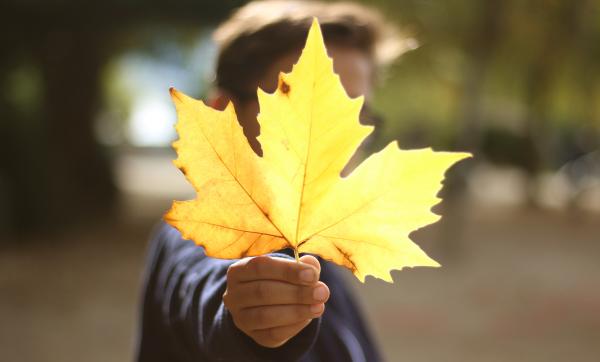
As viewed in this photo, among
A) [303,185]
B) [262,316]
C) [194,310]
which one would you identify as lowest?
[194,310]

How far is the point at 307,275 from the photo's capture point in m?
0.73

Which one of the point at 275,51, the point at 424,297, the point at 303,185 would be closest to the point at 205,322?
the point at 303,185

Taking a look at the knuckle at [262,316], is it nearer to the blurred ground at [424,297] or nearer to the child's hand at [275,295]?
the child's hand at [275,295]

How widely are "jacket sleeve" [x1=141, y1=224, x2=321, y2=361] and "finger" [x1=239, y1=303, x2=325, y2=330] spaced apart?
77 mm

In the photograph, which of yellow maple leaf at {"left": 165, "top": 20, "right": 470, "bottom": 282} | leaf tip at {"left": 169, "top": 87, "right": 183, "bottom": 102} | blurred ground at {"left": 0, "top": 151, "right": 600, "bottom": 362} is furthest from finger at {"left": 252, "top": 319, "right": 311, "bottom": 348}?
blurred ground at {"left": 0, "top": 151, "right": 600, "bottom": 362}

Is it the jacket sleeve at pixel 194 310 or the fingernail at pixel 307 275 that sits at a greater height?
the fingernail at pixel 307 275

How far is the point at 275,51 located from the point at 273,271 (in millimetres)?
877

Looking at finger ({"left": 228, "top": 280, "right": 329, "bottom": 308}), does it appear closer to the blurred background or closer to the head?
the head

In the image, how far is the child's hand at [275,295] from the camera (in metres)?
0.75

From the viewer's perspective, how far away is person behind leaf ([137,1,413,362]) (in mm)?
769

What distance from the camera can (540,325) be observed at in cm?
625

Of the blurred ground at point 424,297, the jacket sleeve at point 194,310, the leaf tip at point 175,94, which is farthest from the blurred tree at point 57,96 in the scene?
the leaf tip at point 175,94

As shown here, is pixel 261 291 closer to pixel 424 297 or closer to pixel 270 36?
pixel 270 36

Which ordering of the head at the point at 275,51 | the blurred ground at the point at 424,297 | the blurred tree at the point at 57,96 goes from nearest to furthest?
the head at the point at 275,51 < the blurred ground at the point at 424,297 < the blurred tree at the point at 57,96
